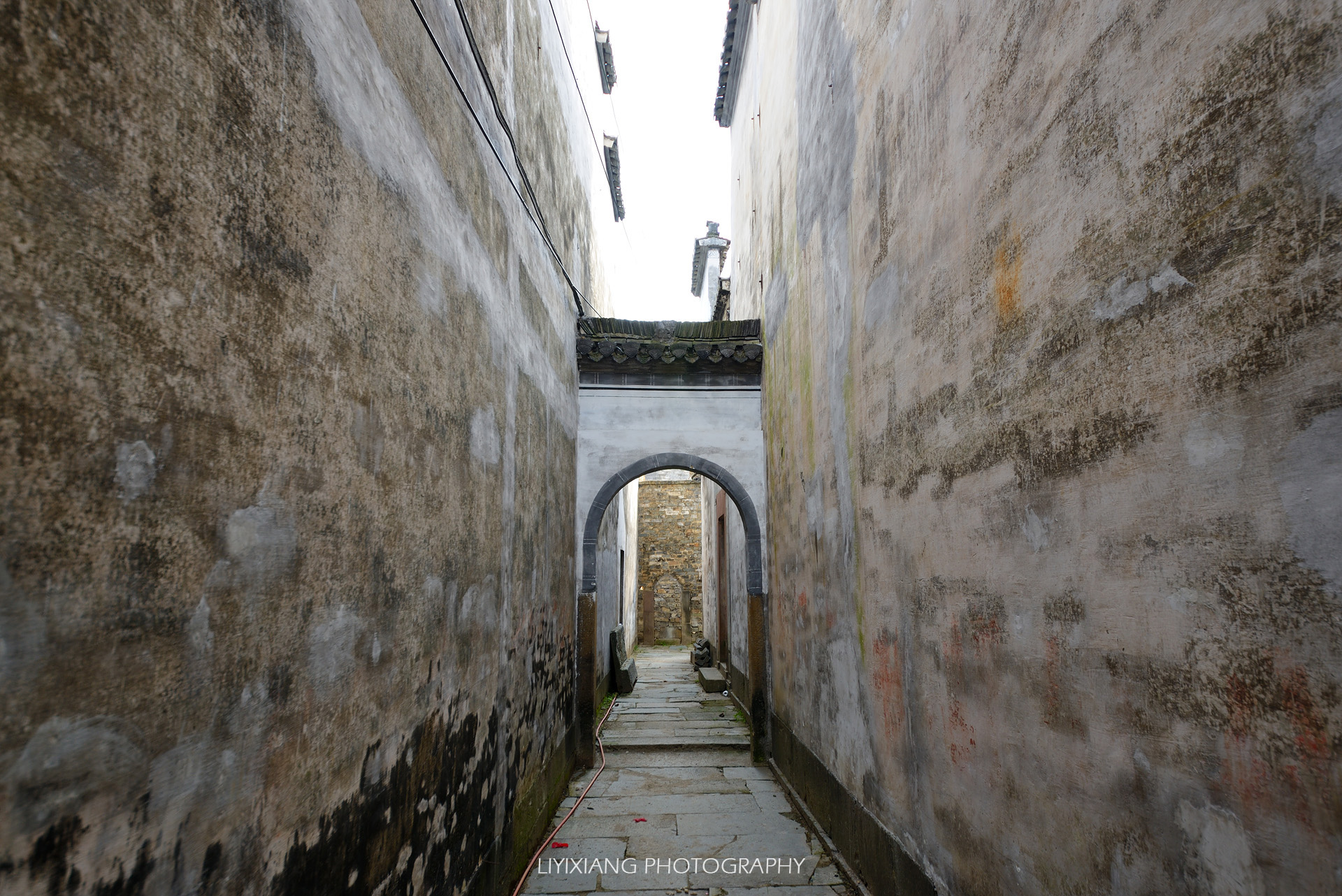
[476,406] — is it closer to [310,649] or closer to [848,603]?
[310,649]

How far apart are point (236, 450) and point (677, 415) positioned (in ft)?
17.6

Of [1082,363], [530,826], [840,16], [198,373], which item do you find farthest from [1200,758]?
[840,16]

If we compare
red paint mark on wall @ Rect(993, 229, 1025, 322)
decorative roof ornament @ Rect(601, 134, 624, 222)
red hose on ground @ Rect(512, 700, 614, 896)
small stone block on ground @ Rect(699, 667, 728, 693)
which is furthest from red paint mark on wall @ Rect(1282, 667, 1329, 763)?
small stone block on ground @ Rect(699, 667, 728, 693)

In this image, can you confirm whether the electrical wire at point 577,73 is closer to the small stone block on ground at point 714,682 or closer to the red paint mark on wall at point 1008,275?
the red paint mark on wall at point 1008,275

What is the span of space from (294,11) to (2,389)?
1121 millimetres

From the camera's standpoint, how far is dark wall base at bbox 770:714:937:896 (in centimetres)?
287

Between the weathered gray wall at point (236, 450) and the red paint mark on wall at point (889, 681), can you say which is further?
the red paint mark on wall at point (889, 681)

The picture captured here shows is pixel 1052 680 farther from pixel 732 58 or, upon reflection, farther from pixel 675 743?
pixel 732 58

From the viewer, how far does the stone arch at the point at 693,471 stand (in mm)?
6195

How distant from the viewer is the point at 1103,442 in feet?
5.39

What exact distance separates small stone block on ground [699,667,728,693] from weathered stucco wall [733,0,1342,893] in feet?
19.7

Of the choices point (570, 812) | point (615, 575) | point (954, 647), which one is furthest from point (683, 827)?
point (615, 575)

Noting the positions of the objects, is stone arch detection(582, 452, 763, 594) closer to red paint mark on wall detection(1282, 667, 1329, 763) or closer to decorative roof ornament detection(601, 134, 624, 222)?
decorative roof ornament detection(601, 134, 624, 222)

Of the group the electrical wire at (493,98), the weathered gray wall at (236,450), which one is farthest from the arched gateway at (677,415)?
the weathered gray wall at (236,450)
